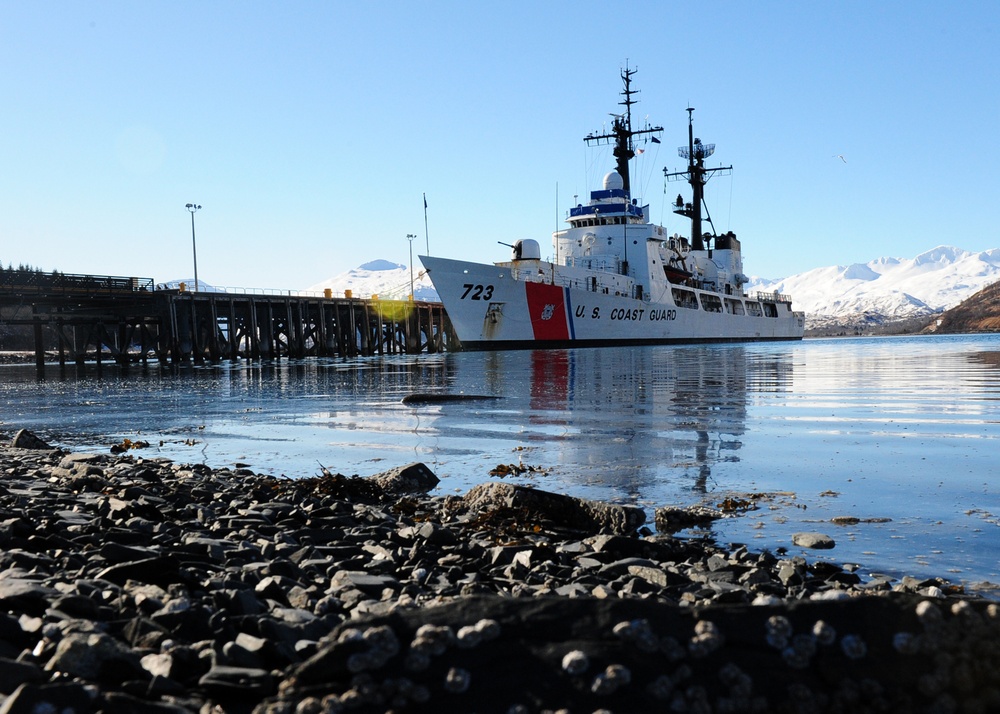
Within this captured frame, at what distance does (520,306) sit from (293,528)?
4017 cm

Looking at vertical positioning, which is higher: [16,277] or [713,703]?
[16,277]

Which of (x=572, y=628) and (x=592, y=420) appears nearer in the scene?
(x=572, y=628)

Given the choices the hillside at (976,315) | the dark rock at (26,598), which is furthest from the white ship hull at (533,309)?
the hillside at (976,315)

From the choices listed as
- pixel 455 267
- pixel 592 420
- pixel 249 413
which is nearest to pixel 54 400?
pixel 249 413

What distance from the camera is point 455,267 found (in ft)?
141

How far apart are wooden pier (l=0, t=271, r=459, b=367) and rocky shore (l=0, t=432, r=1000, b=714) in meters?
36.6

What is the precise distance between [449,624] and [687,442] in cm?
682

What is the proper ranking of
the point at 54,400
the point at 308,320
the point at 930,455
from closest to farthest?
the point at 930,455 → the point at 54,400 → the point at 308,320

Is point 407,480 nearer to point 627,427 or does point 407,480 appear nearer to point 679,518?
point 679,518

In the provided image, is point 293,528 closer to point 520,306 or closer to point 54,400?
point 54,400

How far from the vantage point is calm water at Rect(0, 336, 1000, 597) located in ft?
15.7

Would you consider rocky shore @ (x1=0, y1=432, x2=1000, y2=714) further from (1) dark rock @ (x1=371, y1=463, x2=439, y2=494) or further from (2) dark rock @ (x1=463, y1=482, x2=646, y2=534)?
(1) dark rock @ (x1=371, y1=463, x2=439, y2=494)

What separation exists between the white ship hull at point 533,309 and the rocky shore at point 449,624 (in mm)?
39190

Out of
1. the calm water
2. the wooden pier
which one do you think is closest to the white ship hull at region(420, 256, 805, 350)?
the wooden pier
